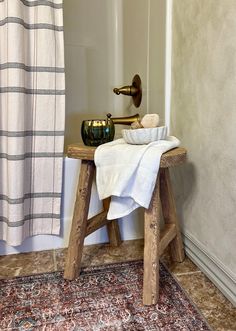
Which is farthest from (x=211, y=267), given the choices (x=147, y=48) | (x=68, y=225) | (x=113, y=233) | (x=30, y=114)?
(x=147, y=48)

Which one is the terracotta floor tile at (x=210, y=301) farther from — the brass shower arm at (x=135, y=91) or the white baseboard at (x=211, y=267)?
the brass shower arm at (x=135, y=91)

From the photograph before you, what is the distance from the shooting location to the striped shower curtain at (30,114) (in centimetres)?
113

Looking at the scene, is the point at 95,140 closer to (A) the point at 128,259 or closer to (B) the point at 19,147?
(B) the point at 19,147

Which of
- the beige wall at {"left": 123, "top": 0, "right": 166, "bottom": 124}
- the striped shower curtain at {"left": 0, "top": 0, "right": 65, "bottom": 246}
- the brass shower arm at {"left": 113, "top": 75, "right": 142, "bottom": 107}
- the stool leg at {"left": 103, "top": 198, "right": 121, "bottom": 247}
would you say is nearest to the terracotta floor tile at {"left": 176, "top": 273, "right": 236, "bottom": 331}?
the stool leg at {"left": 103, "top": 198, "right": 121, "bottom": 247}

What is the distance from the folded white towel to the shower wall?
1.54ft

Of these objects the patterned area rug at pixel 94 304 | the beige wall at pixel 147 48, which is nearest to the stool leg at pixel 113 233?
the patterned area rug at pixel 94 304

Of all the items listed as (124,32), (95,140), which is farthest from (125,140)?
(124,32)

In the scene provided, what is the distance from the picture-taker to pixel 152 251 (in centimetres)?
99

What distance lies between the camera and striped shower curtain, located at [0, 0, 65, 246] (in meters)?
1.13

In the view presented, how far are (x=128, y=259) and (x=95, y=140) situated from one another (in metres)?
0.55

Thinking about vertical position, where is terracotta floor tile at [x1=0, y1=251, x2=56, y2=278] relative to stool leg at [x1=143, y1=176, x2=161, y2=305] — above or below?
below

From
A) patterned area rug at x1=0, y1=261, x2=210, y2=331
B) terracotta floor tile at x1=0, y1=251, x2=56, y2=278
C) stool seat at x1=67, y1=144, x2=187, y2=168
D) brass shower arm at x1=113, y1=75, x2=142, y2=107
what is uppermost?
brass shower arm at x1=113, y1=75, x2=142, y2=107

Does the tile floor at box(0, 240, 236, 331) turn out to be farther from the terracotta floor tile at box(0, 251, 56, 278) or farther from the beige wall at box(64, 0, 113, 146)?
the beige wall at box(64, 0, 113, 146)

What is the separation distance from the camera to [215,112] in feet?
3.44
